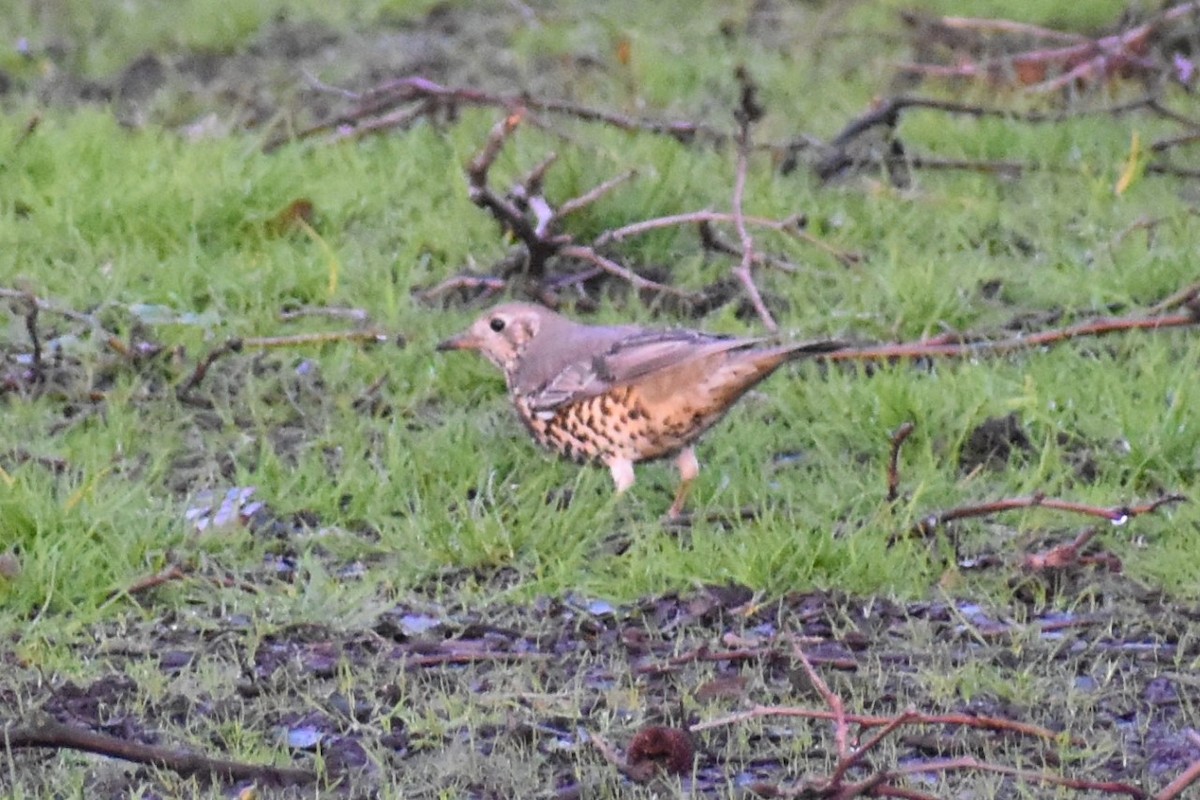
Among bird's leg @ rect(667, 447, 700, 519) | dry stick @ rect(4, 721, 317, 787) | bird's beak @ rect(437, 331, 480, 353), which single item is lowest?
bird's leg @ rect(667, 447, 700, 519)

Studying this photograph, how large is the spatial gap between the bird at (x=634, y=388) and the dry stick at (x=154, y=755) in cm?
166

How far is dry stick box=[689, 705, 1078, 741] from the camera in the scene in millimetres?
3691

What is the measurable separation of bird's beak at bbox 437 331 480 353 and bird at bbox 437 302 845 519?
10.3 inches

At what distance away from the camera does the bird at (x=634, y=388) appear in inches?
216

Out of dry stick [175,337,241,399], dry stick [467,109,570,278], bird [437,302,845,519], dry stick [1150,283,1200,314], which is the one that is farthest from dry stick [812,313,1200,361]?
dry stick [175,337,241,399]

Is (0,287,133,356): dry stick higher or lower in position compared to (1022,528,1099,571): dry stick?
higher

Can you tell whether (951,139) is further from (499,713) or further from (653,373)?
(499,713)

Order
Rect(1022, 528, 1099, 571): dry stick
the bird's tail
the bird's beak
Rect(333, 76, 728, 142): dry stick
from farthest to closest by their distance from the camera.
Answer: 1. Rect(333, 76, 728, 142): dry stick
2. the bird's beak
3. the bird's tail
4. Rect(1022, 528, 1099, 571): dry stick

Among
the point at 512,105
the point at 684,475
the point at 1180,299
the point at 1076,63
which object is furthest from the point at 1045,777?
the point at 1076,63

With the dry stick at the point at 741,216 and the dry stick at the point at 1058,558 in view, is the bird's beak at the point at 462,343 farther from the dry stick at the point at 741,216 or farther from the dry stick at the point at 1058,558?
the dry stick at the point at 1058,558

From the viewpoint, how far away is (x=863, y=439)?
5.96 m

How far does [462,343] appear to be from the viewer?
6.28 metres

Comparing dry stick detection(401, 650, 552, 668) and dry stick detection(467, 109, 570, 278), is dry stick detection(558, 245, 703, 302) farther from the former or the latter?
dry stick detection(401, 650, 552, 668)

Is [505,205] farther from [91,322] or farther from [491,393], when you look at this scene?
[91,322]
